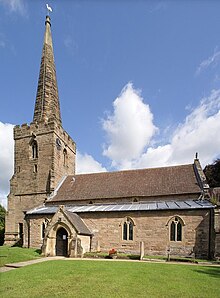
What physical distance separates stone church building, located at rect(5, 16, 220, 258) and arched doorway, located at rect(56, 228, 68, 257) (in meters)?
0.08

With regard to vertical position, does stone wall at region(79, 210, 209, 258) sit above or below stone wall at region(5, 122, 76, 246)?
below

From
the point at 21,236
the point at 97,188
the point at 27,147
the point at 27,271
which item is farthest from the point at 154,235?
the point at 27,147

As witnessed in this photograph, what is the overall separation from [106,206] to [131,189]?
3479mm

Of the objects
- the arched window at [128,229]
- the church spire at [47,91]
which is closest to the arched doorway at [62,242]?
the arched window at [128,229]

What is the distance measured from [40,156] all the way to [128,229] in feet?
50.6

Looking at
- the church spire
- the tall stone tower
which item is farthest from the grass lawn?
the church spire

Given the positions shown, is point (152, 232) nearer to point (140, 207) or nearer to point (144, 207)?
point (144, 207)

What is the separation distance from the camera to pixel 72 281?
410 inches

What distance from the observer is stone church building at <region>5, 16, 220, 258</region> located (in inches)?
823

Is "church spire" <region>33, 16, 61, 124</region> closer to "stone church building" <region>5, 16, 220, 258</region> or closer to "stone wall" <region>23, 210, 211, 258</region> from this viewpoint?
"stone church building" <region>5, 16, 220, 258</region>

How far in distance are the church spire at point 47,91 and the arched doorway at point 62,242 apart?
15.5 meters

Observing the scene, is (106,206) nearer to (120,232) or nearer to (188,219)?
(120,232)

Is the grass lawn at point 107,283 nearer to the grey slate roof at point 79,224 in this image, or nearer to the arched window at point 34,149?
the grey slate roof at point 79,224

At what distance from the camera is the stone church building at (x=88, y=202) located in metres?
20.9
